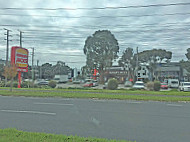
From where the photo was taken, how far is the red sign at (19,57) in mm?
27220

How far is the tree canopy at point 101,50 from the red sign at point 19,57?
2288 centimetres

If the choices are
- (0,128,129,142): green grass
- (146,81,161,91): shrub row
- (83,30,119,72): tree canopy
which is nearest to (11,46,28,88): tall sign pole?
(146,81,161,91): shrub row

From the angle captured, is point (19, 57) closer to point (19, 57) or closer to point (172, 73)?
point (19, 57)

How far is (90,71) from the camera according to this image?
51.0 metres

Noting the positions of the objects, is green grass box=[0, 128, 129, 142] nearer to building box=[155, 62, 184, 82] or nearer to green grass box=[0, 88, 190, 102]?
green grass box=[0, 88, 190, 102]

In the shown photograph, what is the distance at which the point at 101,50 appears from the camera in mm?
49438

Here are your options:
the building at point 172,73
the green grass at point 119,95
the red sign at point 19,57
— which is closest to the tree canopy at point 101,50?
the red sign at point 19,57

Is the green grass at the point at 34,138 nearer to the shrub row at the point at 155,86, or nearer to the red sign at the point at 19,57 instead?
the shrub row at the point at 155,86

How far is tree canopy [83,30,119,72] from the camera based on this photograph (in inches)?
1940

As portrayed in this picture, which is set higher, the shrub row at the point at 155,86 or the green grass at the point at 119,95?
the shrub row at the point at 155,86

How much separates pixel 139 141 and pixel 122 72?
57.1 meters

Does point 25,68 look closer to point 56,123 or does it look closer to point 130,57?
point 56,123

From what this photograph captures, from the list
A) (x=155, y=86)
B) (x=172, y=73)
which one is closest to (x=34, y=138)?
(x=155, y=86)

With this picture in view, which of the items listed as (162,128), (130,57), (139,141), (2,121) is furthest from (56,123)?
(130,57)
